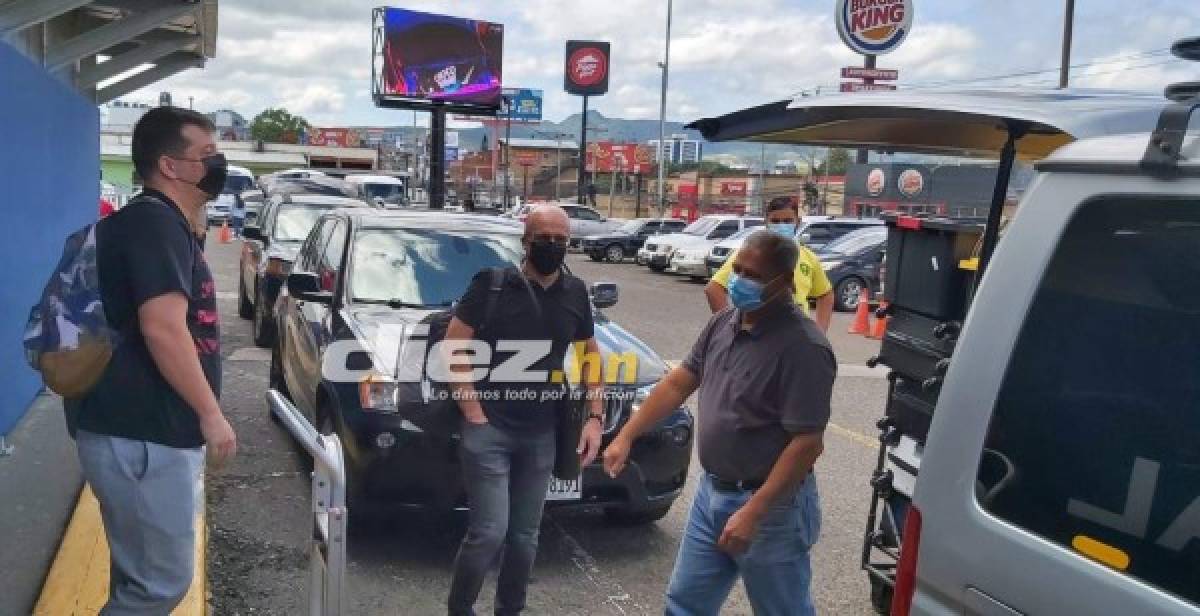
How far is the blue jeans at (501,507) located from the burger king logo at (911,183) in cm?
3967

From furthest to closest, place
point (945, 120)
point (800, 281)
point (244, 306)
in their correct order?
1. point (244, 306)
2. point (800, 281)
3. point (945, 120)

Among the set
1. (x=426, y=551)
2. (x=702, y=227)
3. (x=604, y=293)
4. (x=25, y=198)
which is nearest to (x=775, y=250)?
(x=604, y=293)

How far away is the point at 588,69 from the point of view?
52.0m

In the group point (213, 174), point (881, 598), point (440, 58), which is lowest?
point (881, 598)

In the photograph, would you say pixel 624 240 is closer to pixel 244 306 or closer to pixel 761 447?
pixel 244 306

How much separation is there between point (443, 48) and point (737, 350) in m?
33.5

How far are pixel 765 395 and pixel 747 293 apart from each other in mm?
333

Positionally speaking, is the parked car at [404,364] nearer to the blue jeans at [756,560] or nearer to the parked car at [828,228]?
the blue jeans at [756,560]

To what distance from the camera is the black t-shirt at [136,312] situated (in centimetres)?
272

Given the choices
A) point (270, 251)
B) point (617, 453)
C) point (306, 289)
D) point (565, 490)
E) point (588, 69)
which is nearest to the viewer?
point (617, 453)

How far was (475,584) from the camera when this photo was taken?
3875mm

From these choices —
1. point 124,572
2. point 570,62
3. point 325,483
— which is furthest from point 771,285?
point 570,62

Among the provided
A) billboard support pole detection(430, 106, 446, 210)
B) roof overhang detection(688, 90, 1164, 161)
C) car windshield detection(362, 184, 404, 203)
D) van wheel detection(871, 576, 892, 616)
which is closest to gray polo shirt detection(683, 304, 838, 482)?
roof overhang detection(688, 90, 1164, 161)

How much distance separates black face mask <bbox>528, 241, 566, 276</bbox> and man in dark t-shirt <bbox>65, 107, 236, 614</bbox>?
1.39 m
